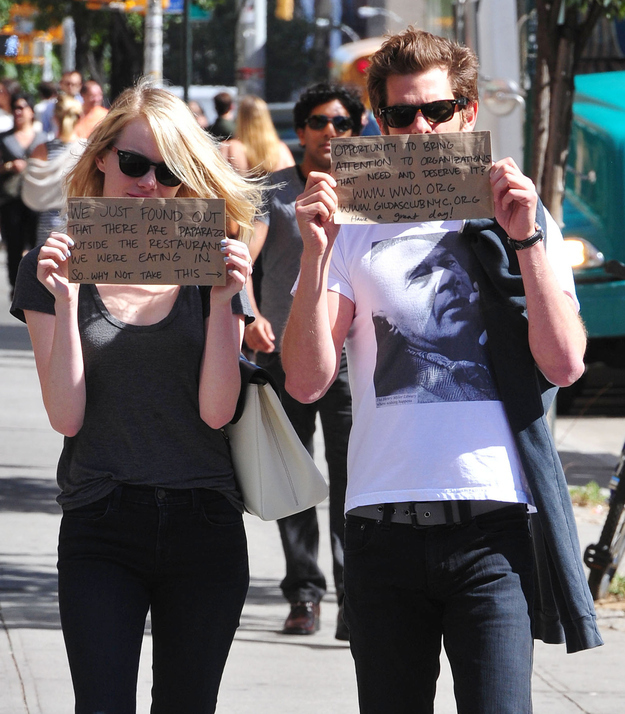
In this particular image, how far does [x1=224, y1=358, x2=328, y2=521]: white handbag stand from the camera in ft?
9.65

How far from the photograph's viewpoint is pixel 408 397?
2.64 metres

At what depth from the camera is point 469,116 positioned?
9.20 feet

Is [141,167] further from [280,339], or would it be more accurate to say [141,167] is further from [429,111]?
[280,339]

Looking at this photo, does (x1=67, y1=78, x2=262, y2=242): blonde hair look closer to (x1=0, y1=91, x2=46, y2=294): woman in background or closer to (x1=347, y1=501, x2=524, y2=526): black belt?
(x1=347, y1=501, x2=524, y2=526): black belt

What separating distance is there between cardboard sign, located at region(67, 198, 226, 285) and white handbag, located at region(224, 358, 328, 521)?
1.05 feet

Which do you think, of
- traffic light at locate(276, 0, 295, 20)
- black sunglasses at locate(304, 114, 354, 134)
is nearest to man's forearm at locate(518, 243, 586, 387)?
black sunglasses at locate(304, 114, 354, 134)

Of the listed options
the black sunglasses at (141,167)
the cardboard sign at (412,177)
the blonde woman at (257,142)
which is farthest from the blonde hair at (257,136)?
the cardboard sign at (412,177)

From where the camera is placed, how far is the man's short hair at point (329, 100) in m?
5.35

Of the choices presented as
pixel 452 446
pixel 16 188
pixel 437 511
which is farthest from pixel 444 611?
pixel 16 188

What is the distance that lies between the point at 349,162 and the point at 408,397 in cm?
51

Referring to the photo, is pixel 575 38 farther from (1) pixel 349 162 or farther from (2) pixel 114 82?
(2) pixel 114 82

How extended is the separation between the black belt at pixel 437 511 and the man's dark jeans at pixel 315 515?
2.32 meters

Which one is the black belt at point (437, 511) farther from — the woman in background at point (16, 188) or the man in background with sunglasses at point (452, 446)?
the woman in background at point (16, 188)

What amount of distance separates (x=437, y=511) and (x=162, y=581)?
0.65 m
